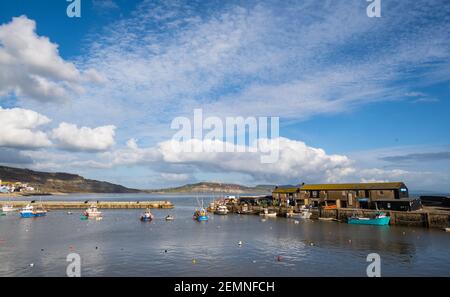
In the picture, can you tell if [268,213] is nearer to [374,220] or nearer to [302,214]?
[302,214]

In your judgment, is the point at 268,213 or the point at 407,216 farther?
the point at 268,213

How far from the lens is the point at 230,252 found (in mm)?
51844

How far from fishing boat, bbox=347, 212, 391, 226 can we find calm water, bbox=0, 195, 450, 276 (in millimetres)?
5314

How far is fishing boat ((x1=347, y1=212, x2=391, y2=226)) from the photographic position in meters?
81.0

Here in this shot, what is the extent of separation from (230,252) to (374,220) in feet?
152

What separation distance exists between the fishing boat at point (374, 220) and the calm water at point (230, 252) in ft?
17.4

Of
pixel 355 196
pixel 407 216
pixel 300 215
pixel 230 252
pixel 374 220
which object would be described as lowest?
pixel 230 252

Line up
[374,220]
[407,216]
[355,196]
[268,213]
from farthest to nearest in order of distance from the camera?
[268,213], [355,196], [374,220], [407,216]

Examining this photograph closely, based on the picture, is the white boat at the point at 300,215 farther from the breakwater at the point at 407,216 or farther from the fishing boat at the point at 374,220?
the fishing boat at the point at 374,220

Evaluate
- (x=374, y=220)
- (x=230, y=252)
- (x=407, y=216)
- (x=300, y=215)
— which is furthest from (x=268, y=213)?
(x=230, y=252)

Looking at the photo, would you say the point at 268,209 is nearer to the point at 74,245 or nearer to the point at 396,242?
the point at 396,242

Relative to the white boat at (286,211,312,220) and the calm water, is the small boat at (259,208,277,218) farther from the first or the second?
the calm water

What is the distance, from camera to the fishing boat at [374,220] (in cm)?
8098

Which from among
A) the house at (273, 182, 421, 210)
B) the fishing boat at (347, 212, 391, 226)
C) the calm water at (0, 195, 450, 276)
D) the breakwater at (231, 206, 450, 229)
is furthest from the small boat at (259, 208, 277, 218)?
the calm water at (0, 195, 450, 276)
